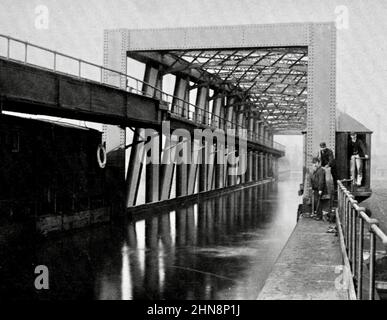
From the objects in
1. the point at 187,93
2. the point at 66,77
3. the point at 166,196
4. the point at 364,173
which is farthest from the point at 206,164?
the point at 66,77

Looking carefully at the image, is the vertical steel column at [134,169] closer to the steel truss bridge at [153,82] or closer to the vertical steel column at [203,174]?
the steel truss bridge at [153,82]

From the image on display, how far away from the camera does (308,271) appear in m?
7.80

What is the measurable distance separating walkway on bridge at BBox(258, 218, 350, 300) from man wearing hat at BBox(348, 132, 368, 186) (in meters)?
6.52

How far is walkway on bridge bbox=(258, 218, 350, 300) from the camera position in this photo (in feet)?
21.1

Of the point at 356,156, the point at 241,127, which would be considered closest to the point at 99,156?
the point at 356,156

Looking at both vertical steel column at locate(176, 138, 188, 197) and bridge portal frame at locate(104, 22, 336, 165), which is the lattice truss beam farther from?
vertical steel column at locate(176, 138, 188, 197)

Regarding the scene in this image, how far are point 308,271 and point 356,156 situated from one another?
1052 cm

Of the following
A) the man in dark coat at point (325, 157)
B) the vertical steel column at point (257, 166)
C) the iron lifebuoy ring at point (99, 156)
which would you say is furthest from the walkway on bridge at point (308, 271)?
the vertical steel column at point (257, 166)

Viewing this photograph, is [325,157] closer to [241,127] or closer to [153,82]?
[153,82]

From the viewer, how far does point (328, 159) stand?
1450cm

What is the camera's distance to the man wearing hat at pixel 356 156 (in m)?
17.3

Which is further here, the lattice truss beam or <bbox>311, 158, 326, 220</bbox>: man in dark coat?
the lattice truss beam

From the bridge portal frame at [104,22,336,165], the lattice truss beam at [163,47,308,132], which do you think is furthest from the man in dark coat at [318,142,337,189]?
the lattice truss beam at [163,47,308,132]

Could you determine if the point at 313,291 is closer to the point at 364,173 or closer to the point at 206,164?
the point at 364,173
